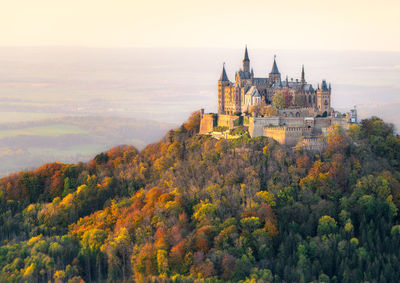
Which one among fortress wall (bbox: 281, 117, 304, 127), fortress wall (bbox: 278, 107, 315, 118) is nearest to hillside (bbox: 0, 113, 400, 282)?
fortress wall (bbox: 281, 117, 304, 127)

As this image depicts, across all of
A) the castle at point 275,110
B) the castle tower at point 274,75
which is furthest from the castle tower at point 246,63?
the castle tower at point 274,75

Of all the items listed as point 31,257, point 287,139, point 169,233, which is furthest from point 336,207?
point 31,257

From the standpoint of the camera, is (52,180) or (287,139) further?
(52,180)

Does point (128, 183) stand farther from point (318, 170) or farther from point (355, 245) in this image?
point (355, 245)

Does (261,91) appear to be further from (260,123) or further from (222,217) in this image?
(222,217)

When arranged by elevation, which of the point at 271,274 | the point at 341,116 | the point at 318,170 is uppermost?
the point at 341,116

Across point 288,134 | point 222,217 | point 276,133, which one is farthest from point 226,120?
point 222,217

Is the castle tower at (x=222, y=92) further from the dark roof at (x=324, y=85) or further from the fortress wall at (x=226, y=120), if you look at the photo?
the dark roof at (x=324, y=85)
